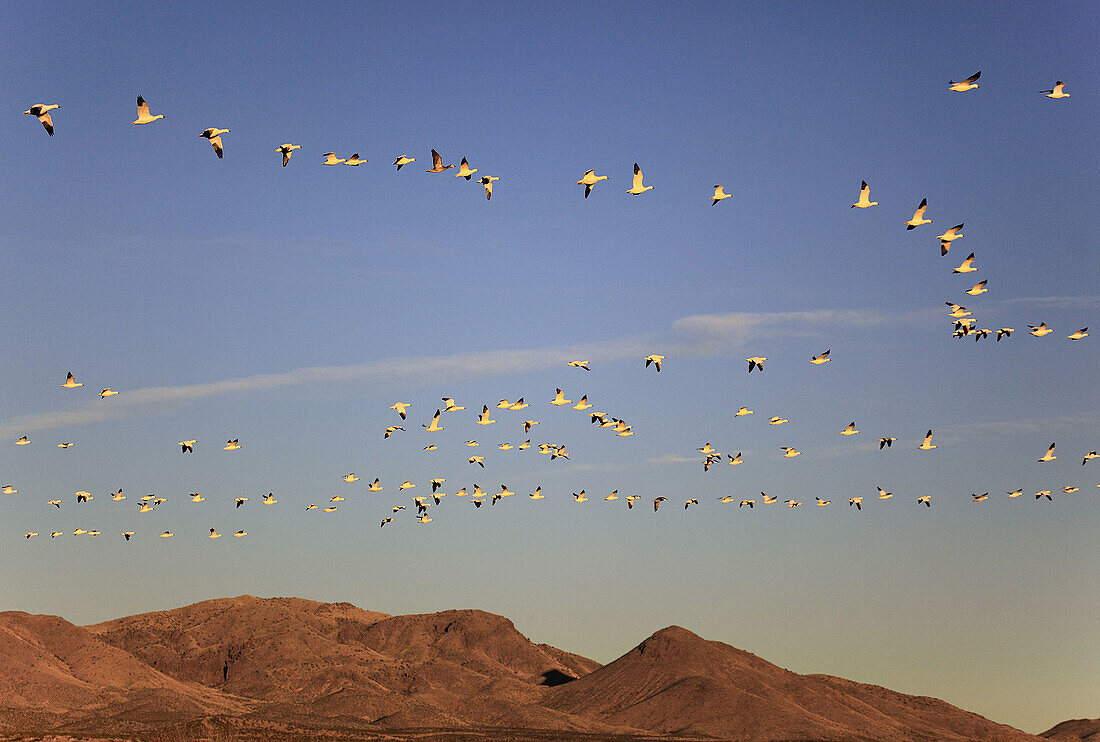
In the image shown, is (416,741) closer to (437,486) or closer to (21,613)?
(437,486)

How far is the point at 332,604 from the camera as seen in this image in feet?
653

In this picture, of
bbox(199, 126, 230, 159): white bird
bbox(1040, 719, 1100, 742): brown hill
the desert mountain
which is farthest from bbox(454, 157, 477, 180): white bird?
bbox(1040, 719, 1100, 742): brown hill

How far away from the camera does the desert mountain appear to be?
121 m

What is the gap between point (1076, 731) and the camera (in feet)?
602

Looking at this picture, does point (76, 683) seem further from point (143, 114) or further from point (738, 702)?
point (143, 114)

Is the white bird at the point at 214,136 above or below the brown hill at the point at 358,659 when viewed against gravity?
above

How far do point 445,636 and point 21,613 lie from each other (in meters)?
55.5

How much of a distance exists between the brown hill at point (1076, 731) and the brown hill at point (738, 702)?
22.7 m

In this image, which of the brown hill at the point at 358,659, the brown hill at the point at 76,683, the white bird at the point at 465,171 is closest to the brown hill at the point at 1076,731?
the brown hill at the point at 358,659

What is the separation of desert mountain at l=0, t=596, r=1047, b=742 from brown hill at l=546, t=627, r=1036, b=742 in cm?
25

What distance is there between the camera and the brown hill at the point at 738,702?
127875 millimetres

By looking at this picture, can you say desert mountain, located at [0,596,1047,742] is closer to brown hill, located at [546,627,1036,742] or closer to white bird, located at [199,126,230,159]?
brown hill, located at [546,627,1036,742]

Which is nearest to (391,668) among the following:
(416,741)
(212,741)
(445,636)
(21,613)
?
(445,636)

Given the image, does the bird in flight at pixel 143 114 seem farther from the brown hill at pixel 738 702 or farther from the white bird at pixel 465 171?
the brown hill at pixel 738 702
